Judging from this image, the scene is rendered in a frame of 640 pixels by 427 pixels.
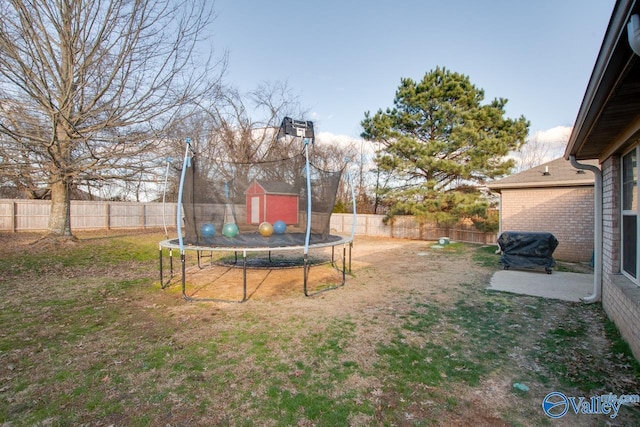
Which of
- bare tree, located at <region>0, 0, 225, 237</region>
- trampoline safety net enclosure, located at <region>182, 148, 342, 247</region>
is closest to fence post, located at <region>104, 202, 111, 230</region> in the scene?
bare tree, located at <region>0, 0, 225, 237</region>

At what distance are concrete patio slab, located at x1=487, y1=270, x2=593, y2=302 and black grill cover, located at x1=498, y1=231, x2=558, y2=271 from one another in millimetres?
205

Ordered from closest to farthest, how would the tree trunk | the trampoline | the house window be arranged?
the house window
the trampoline
the tree trunk

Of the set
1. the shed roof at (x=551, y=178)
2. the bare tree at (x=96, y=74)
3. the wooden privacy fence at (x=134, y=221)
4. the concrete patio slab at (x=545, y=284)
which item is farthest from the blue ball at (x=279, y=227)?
the shed roof at (x=551, y=178)

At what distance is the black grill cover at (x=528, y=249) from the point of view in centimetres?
663

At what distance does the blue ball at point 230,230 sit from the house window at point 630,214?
5598mm

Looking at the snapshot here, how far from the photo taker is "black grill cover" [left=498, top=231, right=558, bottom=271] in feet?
21.7

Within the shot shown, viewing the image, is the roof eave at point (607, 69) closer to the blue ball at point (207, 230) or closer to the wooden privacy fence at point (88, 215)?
the blue ball at point (207, 230)

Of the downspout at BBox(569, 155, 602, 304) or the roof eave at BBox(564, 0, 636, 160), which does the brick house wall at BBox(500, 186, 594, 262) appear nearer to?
the downspout at BBox(569, 155, 602, 304)

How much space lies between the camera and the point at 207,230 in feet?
18.1

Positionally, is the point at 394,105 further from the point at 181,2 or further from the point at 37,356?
the point at 37,356

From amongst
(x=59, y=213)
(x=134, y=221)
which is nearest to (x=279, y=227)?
(x=59, y=213)

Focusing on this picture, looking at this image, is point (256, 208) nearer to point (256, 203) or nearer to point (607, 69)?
point (256, 203)

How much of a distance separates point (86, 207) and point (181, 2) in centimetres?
1273

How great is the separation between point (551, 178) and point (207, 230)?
913 cm
